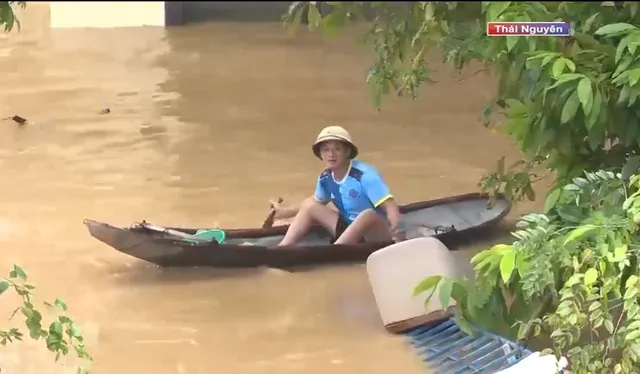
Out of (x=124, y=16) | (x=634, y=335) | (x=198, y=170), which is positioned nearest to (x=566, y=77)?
(x=634, y=335)

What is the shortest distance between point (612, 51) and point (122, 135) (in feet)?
16.2

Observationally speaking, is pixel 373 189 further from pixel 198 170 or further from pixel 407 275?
pixel 198 170

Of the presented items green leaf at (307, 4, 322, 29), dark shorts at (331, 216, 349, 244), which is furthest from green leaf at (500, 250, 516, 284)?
dark shorts at (331, 216, 349, 244)

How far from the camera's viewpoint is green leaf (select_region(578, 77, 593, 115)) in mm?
2637

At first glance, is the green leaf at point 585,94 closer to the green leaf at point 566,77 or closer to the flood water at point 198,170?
the green leaf at point 566,77

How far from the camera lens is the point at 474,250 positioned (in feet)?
15.1

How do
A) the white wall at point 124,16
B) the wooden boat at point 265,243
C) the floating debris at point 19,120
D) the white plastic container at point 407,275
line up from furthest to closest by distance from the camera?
the white wall at point 124,16 → the floating debris at point 19,120 → the wooden boat at point 265,243 → the white plastic container at point 407,275

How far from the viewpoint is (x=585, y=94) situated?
104 inches

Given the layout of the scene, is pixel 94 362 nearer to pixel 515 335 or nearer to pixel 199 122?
pixel 515 335

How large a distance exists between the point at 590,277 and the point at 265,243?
2.26m

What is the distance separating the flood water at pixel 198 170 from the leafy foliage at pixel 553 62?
1052 mm

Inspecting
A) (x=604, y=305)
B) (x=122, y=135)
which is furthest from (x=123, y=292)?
(x=122, y=135)

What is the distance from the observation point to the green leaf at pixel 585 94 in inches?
104

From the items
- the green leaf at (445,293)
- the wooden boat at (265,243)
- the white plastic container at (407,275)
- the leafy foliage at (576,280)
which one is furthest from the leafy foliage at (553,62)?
the wooden boat at (265,243)
